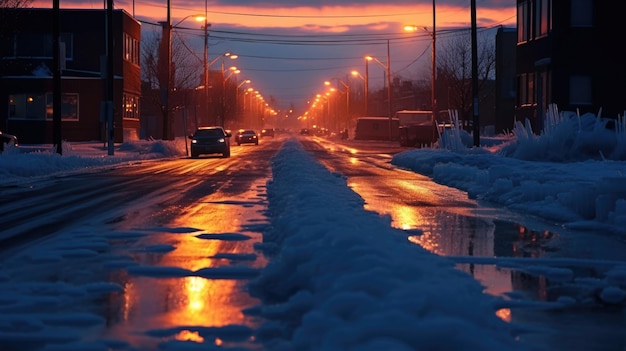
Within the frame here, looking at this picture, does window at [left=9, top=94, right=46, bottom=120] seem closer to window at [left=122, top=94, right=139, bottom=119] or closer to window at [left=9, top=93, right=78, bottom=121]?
window at [left=9, top=93, right=78, bottom=121]

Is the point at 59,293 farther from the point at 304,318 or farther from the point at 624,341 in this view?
the point at 624,341

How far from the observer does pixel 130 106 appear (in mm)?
65312

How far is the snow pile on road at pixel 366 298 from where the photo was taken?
5777mm

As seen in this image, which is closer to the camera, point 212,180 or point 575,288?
point 575,288

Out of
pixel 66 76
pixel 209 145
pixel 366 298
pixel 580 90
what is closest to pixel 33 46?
pixel 66 76

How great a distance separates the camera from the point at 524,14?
45.5 meters

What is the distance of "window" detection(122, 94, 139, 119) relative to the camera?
63.1 meters

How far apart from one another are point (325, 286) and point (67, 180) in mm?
19134

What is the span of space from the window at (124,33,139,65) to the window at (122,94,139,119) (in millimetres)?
2519

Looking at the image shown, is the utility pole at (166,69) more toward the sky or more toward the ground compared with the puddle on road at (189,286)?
more toward the sky

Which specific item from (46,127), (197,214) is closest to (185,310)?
(197,214)

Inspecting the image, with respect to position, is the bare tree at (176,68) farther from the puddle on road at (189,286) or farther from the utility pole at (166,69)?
the puddle on road at (189,286)

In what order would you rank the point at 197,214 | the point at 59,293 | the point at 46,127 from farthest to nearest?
the point at 46,127 → the point at 197,214 → the point at 59,293

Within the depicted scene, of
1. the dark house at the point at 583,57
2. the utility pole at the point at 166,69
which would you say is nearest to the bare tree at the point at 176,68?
the utility pole at the point at 166,69
